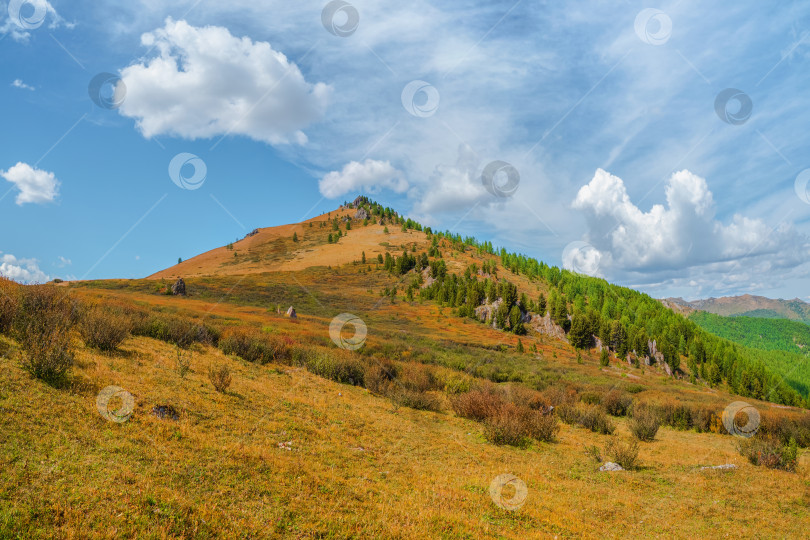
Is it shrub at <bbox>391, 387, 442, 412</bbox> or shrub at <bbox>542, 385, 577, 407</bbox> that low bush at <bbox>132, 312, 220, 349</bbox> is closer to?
shrub at <bbox>391, 387, 442, 412</bbox>

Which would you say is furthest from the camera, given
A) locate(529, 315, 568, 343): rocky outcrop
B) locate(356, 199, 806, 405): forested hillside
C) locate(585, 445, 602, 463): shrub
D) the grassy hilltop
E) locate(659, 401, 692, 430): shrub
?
locate(529, 315, 568, 343): rocky outcrop

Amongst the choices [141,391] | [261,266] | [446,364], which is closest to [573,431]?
[446,364]

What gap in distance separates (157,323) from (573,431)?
23559 mm

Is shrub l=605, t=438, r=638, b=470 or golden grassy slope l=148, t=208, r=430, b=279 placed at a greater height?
golden grassy slope l=148, t=208, r=430, b=279

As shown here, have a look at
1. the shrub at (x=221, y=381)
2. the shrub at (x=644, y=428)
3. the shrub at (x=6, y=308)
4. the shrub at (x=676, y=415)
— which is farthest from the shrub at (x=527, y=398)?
the shrub at (x=6, y=308)

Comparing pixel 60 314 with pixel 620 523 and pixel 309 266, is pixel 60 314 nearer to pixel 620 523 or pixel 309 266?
pixel 620 523

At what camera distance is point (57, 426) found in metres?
7.62

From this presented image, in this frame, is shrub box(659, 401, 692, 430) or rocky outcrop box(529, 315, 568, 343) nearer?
shrub box(659, 401, 692, 430)

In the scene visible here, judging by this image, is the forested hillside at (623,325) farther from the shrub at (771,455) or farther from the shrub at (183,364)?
the shrub at (183,364)

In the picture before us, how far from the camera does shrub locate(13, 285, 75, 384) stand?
9.58 meters

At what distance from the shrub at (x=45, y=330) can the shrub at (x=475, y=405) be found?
16067 mm

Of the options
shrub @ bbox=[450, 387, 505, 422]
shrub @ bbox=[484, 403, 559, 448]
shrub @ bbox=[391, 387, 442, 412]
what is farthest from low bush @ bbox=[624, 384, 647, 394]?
shrub @ bbox=[391, 387, 442, 412]

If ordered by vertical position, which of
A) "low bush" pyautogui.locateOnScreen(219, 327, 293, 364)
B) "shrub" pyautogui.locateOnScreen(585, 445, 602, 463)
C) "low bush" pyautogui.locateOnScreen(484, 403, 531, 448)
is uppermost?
"low bush" pyautogui.locateOnScreen(219, 327, 293, 364)

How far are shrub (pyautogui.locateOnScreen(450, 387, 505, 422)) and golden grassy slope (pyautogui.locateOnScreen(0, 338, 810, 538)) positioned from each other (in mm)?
3005
